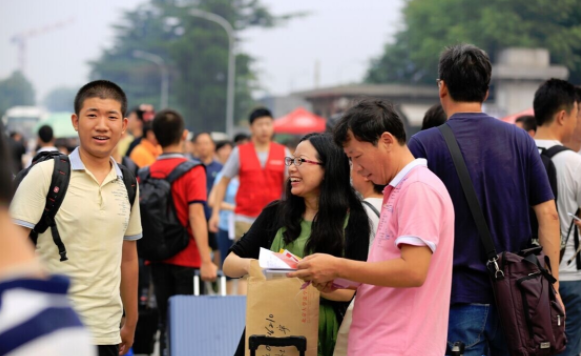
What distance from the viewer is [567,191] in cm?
477

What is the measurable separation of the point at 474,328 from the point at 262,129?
4.91m

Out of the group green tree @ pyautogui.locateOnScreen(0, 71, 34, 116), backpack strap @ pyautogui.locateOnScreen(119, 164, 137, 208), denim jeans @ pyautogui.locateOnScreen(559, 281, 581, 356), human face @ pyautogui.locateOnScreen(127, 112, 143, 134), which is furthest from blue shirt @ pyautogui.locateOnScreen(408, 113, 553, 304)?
human face @ pyautogui.locateOnScreen(127, 112, 143, 134)

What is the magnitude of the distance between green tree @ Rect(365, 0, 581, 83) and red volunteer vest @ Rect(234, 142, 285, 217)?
1193 cm

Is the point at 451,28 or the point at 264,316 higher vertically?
the point at 451,28

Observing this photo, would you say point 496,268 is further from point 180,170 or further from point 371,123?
point 180,170

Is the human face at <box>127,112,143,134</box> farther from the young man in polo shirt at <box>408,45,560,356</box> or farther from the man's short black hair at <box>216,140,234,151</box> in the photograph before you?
the young man in polo shirt at <box>408,45,560,356</box>

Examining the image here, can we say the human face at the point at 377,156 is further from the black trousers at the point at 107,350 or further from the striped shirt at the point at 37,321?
the striped shirt at the point at 37,321

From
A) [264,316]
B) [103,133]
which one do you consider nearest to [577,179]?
[264,316]

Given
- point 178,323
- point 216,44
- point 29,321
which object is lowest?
point 178,323

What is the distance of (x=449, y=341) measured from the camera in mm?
3609

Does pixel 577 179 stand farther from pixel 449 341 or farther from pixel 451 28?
pixel 451 28

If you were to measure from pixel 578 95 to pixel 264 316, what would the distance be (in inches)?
109

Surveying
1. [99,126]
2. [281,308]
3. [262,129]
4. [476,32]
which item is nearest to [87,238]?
[99,126]

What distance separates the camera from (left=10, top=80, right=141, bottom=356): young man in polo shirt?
3.56 meters
